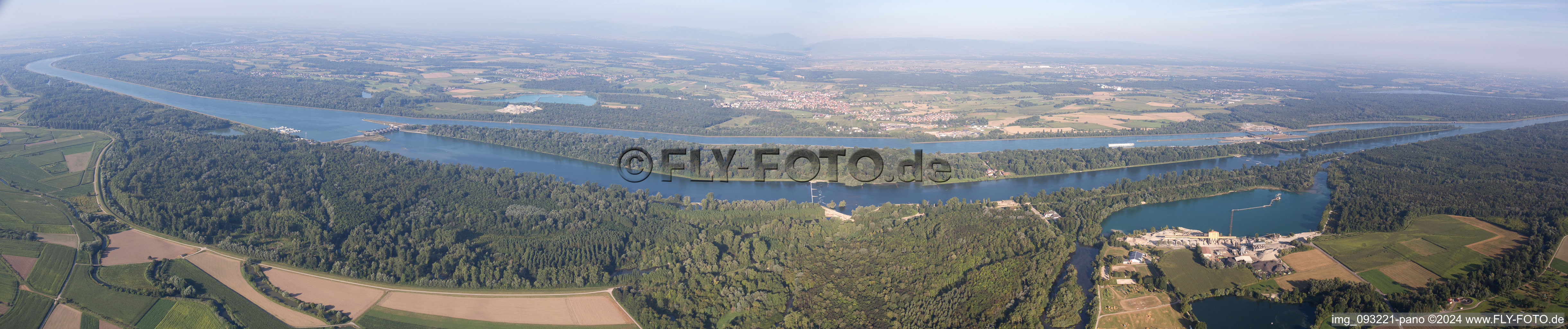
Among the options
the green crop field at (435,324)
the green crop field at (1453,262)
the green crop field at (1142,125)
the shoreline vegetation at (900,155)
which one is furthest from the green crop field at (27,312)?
the green crop field at (1142,125)

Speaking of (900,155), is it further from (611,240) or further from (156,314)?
(156,314)

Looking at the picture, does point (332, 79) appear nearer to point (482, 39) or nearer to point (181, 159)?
point (181, 159)

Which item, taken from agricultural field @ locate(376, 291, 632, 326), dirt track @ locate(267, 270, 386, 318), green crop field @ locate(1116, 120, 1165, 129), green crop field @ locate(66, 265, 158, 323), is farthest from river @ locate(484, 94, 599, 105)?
green crop field @ locate(1116, 120, 1165, 129)

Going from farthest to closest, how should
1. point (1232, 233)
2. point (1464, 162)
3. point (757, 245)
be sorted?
1. point (1464, 162)
2. point (1232, 233)
3. point (757, 245)

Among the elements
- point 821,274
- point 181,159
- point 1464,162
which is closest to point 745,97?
point 181,159

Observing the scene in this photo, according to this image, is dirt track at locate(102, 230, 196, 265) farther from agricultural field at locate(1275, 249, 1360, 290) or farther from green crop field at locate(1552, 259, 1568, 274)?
green crop field at locate(1552, 259, 1568, 274)

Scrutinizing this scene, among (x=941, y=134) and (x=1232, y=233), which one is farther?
(x=941, y=134)

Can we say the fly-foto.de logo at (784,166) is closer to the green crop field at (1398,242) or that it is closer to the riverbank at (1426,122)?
the green crop field at (1398,242)
